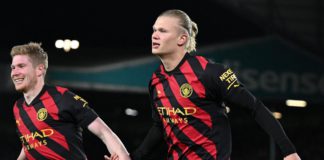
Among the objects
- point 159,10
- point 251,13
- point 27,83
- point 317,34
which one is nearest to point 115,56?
point 159,10

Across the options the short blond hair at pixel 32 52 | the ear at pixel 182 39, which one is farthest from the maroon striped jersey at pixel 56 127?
the ear at pixel 182 39

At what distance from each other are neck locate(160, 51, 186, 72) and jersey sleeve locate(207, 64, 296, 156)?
0.83ft

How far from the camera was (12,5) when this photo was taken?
12758 millimetres

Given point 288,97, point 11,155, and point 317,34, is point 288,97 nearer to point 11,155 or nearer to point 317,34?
point 317,34

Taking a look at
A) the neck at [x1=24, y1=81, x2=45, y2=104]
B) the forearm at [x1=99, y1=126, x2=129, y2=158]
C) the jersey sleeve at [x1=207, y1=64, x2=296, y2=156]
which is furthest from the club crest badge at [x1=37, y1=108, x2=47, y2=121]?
the jersey sleeve at [x1=207, y1=64, x2=296, y2=156]

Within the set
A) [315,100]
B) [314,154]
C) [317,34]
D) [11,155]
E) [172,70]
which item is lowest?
[314,154]

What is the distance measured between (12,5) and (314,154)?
27.8 feet

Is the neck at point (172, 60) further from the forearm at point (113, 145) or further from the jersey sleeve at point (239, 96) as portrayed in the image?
the forearm at point (113, 145)

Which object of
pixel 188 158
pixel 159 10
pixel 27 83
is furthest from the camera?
pixel 159 10

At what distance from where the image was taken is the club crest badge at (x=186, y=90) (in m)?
3.79

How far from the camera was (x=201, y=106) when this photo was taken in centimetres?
377

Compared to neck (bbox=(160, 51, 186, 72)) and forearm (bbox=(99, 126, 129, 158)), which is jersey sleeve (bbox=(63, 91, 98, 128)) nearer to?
forearm (bbox=(99, 126, 129, 158))

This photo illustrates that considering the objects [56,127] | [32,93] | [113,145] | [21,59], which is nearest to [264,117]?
[113,145]

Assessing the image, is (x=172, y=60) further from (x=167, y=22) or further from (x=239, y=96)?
(x=239, y=96)
